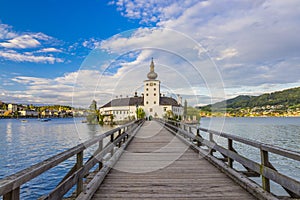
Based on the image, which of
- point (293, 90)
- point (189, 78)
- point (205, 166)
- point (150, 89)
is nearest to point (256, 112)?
point (293, 90)

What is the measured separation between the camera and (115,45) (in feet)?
46.6

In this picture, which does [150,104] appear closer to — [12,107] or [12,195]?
[12,195]

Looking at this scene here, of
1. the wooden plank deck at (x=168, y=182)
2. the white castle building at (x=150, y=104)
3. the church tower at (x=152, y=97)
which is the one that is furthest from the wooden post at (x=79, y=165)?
the church tower at (x=152, y=97)

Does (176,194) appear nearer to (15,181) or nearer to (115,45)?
(15,181)

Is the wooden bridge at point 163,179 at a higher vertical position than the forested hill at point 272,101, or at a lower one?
lower

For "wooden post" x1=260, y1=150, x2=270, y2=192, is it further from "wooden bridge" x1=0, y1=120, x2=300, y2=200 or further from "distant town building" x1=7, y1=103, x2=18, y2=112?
"distant town building" x1=7, y1=103, x2=18, y2=112

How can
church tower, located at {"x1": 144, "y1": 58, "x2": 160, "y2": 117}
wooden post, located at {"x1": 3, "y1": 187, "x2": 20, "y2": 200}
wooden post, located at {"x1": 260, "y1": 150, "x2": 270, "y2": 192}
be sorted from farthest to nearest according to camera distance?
church tower, located at {"x1": 144, "y1": 58, "x2": 160, "y2": 117} → wooden post, located at {"x1": 260, "y1": 150, "x2": 270, "y2": 192} → wooden post, located at {"x1": 3, "y1": 187, "x2": 20, "y2": 200}

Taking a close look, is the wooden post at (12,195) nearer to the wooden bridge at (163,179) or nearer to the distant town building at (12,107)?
the wooden bridge at (163,179)

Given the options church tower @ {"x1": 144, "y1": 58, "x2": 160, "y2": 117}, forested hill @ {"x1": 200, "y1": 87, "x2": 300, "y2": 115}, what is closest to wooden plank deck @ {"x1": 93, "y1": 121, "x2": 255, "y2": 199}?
church tower @ {"x1": 144, "y1": 58, "x2": 160, "y2": 117}

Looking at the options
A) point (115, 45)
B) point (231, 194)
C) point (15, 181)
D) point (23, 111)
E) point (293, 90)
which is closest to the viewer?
point (15, 181)

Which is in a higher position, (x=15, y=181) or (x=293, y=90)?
(x=293, y=90)

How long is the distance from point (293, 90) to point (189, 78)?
155983mm

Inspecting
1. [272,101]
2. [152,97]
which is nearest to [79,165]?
[152,97]

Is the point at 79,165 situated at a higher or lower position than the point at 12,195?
lower
